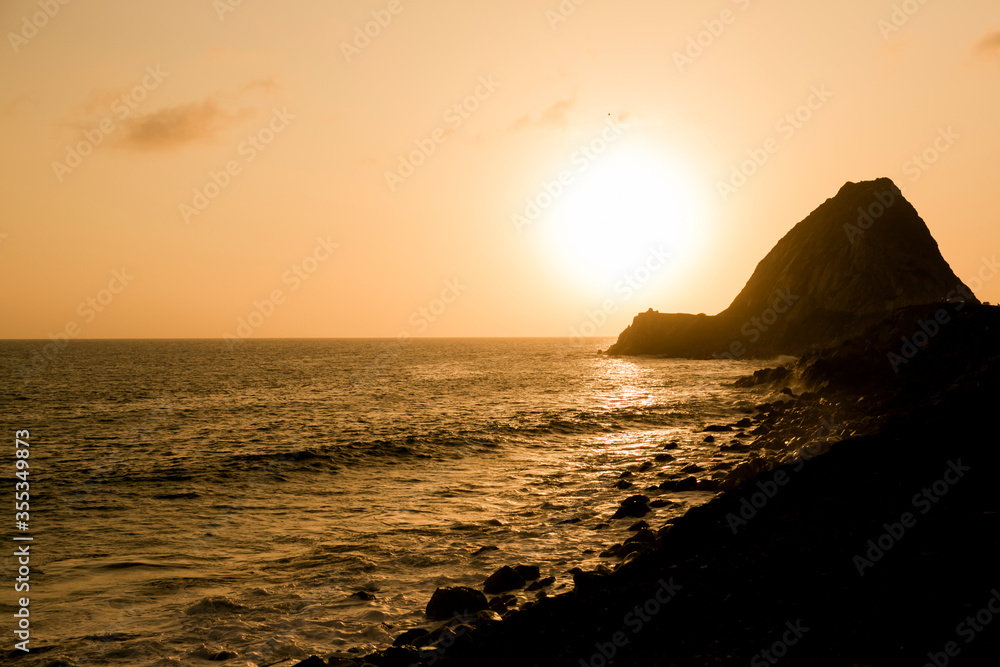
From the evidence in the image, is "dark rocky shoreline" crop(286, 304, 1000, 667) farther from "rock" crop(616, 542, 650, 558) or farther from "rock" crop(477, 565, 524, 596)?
"rock" crop(477, 565, 524, 596)

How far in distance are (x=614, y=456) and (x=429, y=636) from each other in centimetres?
2236

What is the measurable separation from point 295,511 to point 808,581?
61.8ft

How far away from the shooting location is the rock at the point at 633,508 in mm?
20391

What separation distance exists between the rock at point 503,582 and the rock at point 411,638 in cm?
269

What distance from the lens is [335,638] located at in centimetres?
1253

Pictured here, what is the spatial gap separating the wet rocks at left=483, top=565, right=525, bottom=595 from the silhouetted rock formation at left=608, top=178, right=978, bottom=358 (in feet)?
261

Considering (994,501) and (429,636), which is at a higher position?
(994,501)

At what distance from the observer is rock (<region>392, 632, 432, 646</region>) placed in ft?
37.3

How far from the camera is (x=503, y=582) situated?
14312mm

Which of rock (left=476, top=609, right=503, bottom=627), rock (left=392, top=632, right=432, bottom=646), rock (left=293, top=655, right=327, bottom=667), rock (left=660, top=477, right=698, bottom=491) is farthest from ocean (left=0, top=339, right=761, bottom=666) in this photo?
rock (left=476, top=609, right=503, bottom=627)

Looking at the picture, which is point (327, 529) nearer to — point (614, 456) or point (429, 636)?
point (429, 636)

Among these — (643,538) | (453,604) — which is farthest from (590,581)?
(643,538)

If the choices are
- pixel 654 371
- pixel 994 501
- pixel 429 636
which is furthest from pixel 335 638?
pixel 654 371

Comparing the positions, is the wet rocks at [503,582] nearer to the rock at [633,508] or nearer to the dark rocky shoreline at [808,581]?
the dark rocky shoreline at [808,581]
